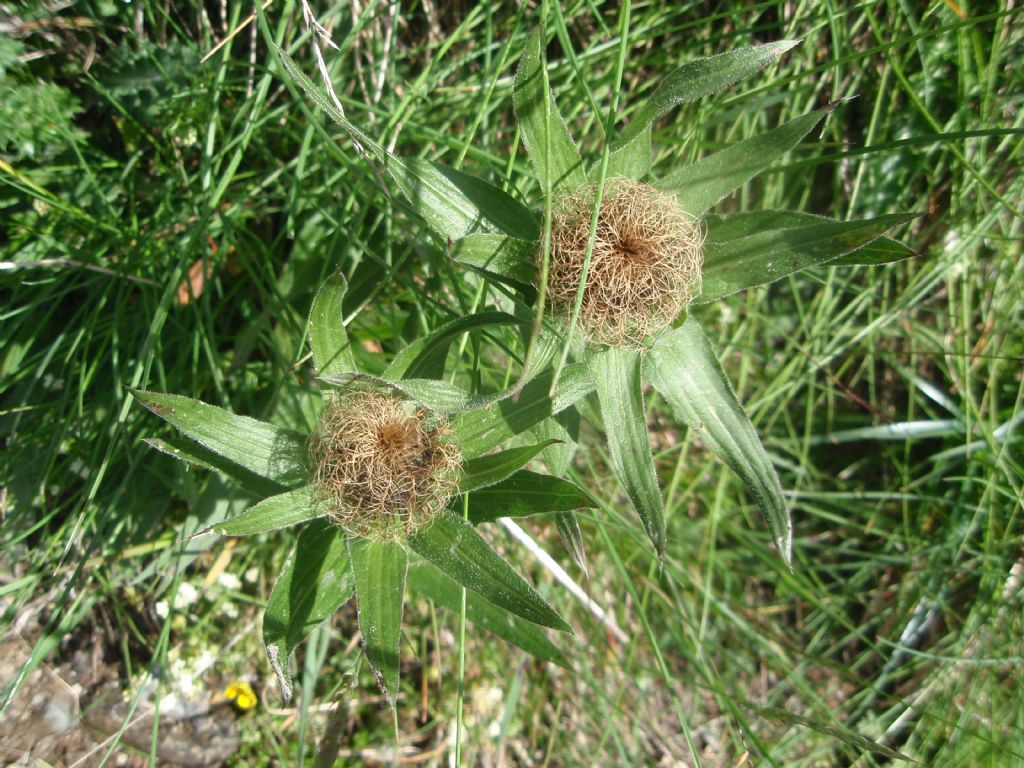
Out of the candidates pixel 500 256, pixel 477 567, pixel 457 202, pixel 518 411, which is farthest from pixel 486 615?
pixel 457 202

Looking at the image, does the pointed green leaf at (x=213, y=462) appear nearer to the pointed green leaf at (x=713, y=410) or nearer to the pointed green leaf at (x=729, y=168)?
the pointed green leaf at (x=713, y=410)

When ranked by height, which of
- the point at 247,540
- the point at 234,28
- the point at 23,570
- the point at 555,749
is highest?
the point at 234,28

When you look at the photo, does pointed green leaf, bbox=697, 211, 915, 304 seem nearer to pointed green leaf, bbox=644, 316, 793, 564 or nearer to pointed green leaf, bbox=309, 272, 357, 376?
pointed green leaf, bbox=644, 316, 793, 564

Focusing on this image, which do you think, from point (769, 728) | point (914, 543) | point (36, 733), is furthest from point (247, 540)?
point (914, 543)

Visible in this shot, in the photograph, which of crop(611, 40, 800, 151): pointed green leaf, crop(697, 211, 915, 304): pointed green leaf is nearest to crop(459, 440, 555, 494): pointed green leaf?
crop(697, 211, 915, 304): pointed green leaf

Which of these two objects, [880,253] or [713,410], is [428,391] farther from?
[880,253]

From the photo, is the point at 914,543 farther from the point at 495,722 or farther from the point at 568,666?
the point at 568,666
